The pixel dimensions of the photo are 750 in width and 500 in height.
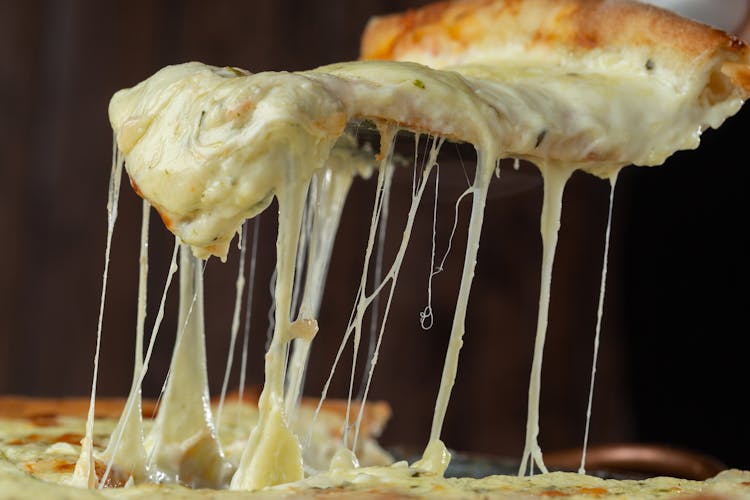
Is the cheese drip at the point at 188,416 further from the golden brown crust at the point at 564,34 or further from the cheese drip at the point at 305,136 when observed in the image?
the golden brown crust at the point at 564,34

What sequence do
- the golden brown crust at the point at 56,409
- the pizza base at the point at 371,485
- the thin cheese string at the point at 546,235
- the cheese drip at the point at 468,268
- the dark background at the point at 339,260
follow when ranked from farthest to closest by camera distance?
1. the dark background at the point at 339,260
2. the golden brown crust at the point at 56,409
3. the thin cheese string at the point at 546,235
4. the cheese drip at the point at 468,268
5. the pizza base at the point at 371,485

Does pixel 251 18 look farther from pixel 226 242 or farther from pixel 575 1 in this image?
pixel 226 242

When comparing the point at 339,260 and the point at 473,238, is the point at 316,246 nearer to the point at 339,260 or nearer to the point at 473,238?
the point at 473,238

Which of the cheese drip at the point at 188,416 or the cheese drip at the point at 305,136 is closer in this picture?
the cheese drip at the point at 305,136

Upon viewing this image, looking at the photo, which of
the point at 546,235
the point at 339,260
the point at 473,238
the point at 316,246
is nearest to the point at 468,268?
the point at 473,238

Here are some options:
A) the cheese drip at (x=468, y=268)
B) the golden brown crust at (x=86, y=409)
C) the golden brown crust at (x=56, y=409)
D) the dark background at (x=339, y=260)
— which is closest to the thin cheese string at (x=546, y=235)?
the cheese drip at (x=468, y=268)

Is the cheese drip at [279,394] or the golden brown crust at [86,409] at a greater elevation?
the cheese drip at [279,394]

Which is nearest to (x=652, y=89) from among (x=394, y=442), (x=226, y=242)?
(x=226, y=242)
